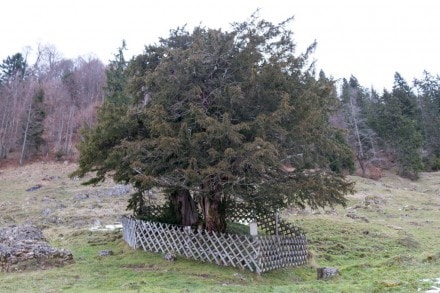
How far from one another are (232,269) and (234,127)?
15.6 feet

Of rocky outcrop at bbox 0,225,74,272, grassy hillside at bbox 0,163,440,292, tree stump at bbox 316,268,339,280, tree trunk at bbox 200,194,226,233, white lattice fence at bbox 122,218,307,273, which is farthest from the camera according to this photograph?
tree trunk at bbox 200,194,226,233

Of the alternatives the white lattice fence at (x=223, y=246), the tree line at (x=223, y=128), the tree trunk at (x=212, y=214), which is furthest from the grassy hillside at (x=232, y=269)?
the tree line at (x=223, y=128)

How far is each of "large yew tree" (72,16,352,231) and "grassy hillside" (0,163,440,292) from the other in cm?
275

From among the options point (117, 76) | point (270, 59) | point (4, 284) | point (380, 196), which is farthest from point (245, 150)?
point (117, 76)

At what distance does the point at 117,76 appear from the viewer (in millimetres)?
48406

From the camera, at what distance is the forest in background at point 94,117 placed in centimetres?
5138

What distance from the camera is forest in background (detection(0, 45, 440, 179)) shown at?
2023 inches

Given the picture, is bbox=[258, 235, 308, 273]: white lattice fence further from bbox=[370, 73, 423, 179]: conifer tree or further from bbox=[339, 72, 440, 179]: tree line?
bbox=[370, 73, 423, 179]: conifer tree

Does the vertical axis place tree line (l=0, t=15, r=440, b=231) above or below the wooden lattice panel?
above

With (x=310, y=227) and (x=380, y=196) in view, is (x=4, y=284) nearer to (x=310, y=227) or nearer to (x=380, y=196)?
(x=310, y=227)

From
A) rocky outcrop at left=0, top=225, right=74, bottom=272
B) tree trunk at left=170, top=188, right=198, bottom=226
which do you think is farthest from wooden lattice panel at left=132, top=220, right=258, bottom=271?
rocky outcrop at left=0, top=225, right=74, bottom=272

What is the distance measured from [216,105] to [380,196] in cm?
2613

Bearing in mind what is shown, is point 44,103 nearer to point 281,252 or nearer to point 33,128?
point 33,128

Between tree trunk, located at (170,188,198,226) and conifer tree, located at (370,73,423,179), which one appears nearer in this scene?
tree trunk, located at (170,188,198,226)
